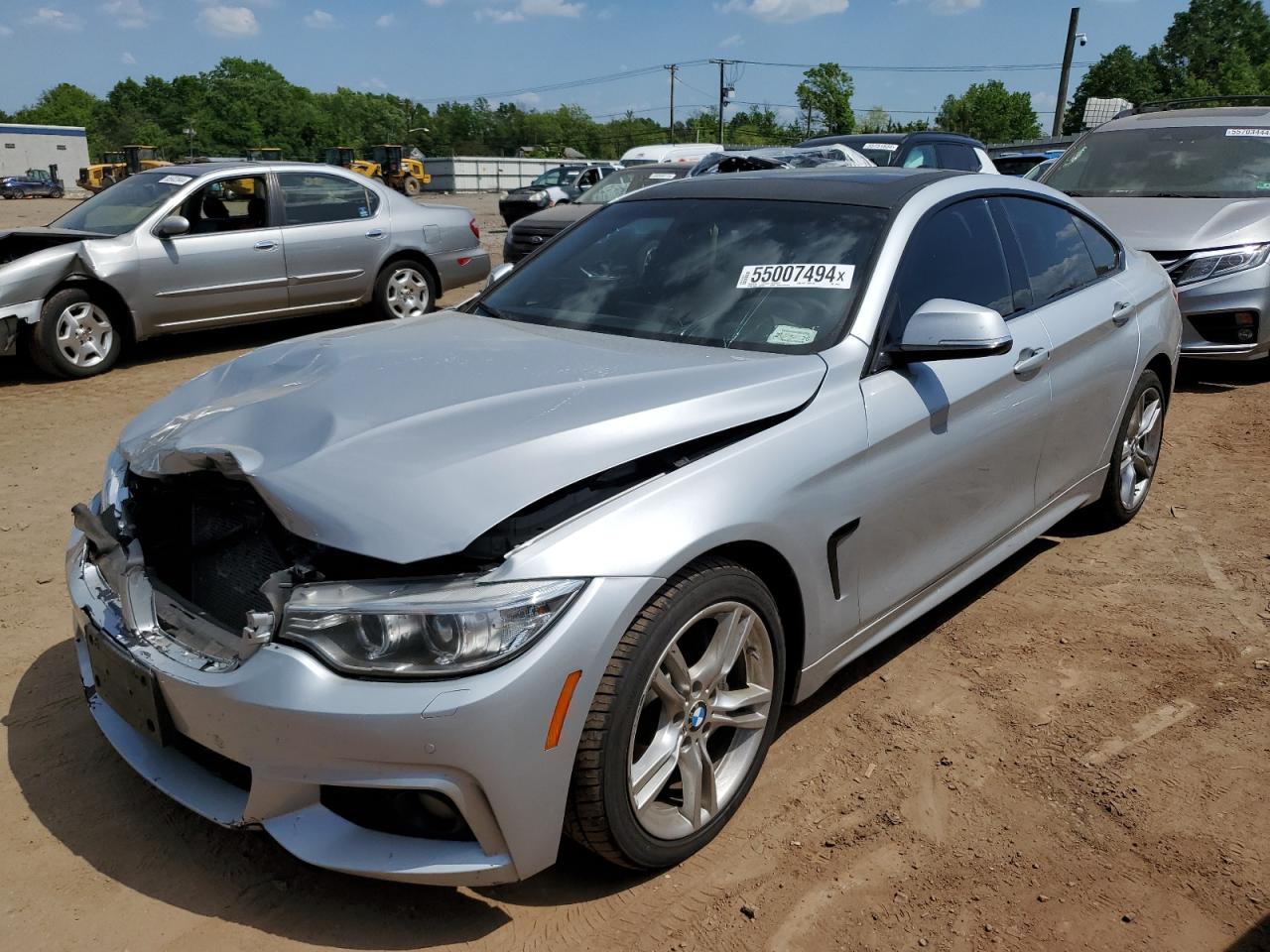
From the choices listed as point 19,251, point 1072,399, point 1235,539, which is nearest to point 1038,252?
point 1072,399

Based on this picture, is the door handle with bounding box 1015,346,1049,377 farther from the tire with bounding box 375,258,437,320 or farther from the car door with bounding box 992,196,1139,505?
the tire with bounding box 375,258,437,320

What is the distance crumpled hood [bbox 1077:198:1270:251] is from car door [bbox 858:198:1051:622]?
4.07m

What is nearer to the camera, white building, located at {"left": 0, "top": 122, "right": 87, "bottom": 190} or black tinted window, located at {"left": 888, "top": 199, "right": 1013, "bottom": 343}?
black tinted window, located at {"left": 888, "top": 199, "right": 1013, "bottom": 343}

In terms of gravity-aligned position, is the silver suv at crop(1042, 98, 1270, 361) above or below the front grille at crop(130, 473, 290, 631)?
above

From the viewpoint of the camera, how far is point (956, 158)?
12844 millimetres

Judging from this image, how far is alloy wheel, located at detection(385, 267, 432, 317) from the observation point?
9555 mm

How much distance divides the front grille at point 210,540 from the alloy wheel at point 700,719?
3.05ft

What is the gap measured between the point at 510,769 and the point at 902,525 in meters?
1.47

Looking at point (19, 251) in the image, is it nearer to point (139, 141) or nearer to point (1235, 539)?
point (1235, 539)

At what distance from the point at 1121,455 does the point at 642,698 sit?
3.13m

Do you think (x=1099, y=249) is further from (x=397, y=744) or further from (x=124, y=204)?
(x=124, y=204)

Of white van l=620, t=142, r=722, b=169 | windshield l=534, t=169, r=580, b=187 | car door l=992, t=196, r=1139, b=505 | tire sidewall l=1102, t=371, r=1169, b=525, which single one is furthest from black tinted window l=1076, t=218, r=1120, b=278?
windshield l=534, t=169, r=580, b=187

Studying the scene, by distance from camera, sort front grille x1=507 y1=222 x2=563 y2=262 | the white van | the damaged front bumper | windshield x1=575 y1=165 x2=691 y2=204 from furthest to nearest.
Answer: the white van → windshield x1=575 y1=165 x2=691 y2=204 → front grille x1=507 y1=222 x2=563 y2=262 → the damaged front bumper

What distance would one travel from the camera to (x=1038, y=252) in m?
3.94
